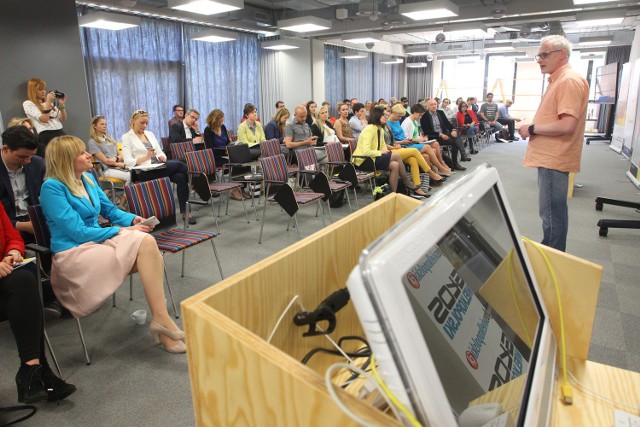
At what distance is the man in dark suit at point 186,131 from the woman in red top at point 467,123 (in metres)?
6.13

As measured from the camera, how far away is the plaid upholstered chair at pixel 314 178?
15.7ft

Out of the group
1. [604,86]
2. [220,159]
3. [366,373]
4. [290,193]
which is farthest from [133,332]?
[604,86]

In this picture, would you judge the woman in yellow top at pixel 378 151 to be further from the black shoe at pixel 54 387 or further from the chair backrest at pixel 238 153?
the black shoe at pixel 54 387

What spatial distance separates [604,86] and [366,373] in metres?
14.2

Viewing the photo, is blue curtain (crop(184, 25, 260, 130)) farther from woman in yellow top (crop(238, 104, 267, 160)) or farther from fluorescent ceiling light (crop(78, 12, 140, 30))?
woman in yellow top (crop(238, 104, 267, 160))

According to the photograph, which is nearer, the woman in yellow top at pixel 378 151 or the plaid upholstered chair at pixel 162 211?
the plaid upholstered chair at pixel 162 211

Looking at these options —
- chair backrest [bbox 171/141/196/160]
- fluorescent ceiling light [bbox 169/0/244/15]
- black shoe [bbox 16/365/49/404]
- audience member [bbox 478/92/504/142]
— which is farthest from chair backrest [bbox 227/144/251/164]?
audience member [bbox 478/92/504/142]

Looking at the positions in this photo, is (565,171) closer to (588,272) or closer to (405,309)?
(588,272)

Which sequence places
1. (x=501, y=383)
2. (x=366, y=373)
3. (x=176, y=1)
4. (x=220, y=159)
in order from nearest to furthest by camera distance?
1. (x=366, y=373)
2. (x=501, y=383)
3. (x=176, y=1)
4. (x=220, y=159)

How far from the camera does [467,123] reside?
35.9 feet

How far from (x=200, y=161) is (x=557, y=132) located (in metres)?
3.79

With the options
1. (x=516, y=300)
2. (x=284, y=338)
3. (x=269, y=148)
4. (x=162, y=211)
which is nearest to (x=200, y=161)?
(x=269, y=148)

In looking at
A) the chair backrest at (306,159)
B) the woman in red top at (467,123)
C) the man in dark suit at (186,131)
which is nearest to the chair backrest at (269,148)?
the chair backrest at (306,159)

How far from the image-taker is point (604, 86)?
12180 millimetres
